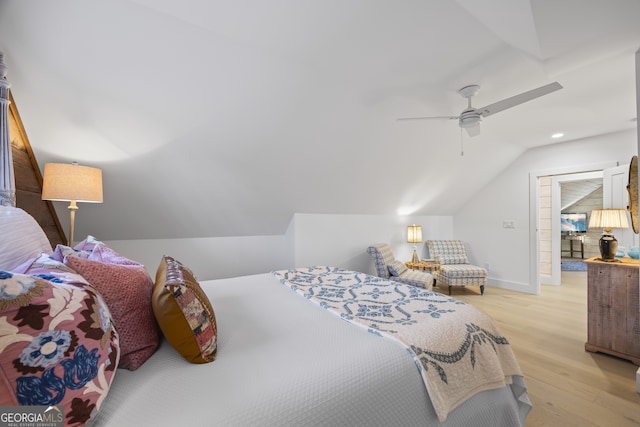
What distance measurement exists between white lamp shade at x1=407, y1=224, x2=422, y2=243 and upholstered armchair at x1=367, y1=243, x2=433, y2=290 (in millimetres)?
826

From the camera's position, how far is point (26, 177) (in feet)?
6.78

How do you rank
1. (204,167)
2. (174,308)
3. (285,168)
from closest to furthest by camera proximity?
(174,308) → (204,167) → (285,168)

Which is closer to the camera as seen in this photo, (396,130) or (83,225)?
(83,225)

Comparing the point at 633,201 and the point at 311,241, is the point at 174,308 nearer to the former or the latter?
the point at 311,241

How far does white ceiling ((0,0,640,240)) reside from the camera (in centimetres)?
155

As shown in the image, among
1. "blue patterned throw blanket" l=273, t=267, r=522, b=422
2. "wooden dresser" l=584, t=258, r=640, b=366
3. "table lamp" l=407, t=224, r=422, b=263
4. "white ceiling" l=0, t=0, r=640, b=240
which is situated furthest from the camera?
"table lamp" l=407, t=224, r=422, b=263

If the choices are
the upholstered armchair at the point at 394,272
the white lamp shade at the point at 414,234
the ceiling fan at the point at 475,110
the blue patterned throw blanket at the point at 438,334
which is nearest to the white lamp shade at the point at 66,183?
the blue patterned throw blanket at the point at 438,334

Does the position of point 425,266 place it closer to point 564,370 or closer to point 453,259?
point 453,259

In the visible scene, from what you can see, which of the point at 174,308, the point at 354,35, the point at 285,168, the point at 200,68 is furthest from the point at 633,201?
the point at 200,68

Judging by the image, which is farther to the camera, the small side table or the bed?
the small side table

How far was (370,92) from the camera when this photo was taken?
2.38 metres

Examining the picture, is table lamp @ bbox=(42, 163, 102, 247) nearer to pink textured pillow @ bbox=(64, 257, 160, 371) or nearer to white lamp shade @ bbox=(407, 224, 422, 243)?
pink textured pillow @ bbox=(64, 257, 160, 371)

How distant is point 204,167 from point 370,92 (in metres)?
1.78

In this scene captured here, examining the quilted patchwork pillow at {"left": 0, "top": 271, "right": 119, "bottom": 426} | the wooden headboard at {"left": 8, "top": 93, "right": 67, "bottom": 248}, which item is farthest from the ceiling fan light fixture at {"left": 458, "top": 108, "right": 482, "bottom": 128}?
the wooden headboard at {"left": 8, "top": 93, "right": 67, "bottom": 248}
